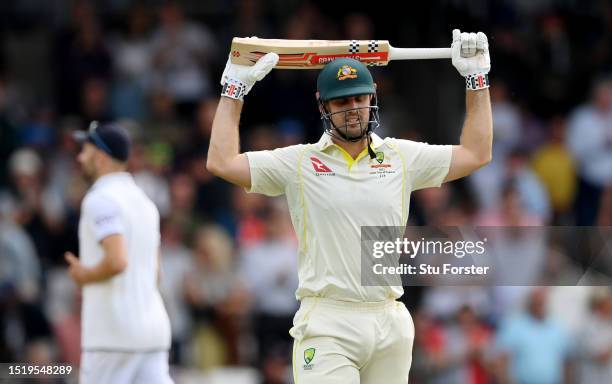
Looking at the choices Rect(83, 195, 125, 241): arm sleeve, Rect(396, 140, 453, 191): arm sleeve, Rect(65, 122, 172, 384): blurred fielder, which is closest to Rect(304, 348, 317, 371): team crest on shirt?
Rect(396, 140, 453, 191): arm sleeve

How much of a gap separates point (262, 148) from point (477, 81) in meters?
6.19

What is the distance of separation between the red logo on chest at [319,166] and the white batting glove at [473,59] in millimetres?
811

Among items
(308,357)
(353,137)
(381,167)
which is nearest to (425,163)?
(381,167)

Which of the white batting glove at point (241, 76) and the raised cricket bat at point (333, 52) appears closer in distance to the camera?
the white batting glove at point (241, 76)

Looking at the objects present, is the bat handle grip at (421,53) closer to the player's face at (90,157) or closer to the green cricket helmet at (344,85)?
the green cricket helmet at (344,85)

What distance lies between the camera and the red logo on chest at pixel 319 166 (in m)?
6.54

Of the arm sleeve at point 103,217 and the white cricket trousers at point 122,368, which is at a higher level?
the arm sleeve at point 103,217

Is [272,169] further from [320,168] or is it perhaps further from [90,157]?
[90,157]

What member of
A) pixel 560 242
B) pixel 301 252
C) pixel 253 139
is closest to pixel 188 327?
pixel 253 139

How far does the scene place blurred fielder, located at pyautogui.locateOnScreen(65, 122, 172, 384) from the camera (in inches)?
303

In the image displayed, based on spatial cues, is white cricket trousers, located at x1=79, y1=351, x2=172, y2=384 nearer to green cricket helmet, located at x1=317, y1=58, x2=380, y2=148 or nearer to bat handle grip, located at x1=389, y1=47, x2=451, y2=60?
green cricket helmet, located at x1=317, y1=58, x2=380, y2=148

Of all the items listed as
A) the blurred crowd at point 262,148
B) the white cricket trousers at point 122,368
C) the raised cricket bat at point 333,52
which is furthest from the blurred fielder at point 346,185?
the blurred crowd at point 262,148

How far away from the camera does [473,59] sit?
6.66 metres

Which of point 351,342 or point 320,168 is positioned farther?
point 320,168
